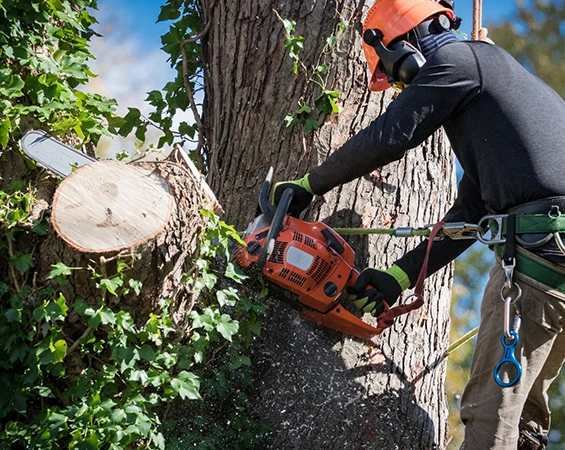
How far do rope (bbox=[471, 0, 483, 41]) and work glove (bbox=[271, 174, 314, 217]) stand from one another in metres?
1.22

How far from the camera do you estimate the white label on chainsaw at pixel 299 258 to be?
9.70 ft

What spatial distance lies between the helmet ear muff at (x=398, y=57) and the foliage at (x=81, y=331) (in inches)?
37.9

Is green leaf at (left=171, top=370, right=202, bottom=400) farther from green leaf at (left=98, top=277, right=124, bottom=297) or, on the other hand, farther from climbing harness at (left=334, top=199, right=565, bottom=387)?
climbing harness at (left=334, top=199, right=565, bottom=387)

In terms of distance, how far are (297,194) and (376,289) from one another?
1.70 ft

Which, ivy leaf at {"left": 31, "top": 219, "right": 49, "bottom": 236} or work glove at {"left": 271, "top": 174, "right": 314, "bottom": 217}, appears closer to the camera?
ivy leaf at {"left": 31, "top": 219, "right": 49, "bottom": 236}

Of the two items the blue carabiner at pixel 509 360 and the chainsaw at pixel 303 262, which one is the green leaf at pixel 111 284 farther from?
the blue carabiner at pixel 509 360

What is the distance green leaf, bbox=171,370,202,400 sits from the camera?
→ 257cm

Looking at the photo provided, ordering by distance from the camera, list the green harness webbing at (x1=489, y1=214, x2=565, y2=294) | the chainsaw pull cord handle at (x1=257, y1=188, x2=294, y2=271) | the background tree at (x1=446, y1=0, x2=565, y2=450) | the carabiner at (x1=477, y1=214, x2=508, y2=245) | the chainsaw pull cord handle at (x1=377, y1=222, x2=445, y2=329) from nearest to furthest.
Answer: the green harness webbing at (x1=489, y1=214, x2=565, y2=294) < the carabiner at (x1=477, y1=214, x2=508, y2=245) < the chainsaw pull cord handle at (x1=257, y1=188, x2=294, y2=271) < the chainsaw pull cord handle at (x1=377, y1=222, x2=445, y2=329) < the background tree at (x1=446, y1=0, x2=565, y2=450)

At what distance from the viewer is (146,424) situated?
254cm

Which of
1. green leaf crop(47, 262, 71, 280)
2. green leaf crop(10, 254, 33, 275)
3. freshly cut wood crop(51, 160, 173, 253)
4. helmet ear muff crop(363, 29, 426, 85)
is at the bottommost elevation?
green leaf crop(10, 254, 33, 275)

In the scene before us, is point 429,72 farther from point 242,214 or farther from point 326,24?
point 242,214

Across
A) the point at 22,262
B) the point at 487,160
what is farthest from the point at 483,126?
the point at 22,262

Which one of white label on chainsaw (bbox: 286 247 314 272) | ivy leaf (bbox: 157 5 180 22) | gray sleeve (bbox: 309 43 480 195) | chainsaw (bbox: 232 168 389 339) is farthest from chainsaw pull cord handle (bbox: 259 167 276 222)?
ivy leaf (bbox: 157 5 180 22)

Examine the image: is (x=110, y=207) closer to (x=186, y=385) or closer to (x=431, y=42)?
(x=186, y=385)
